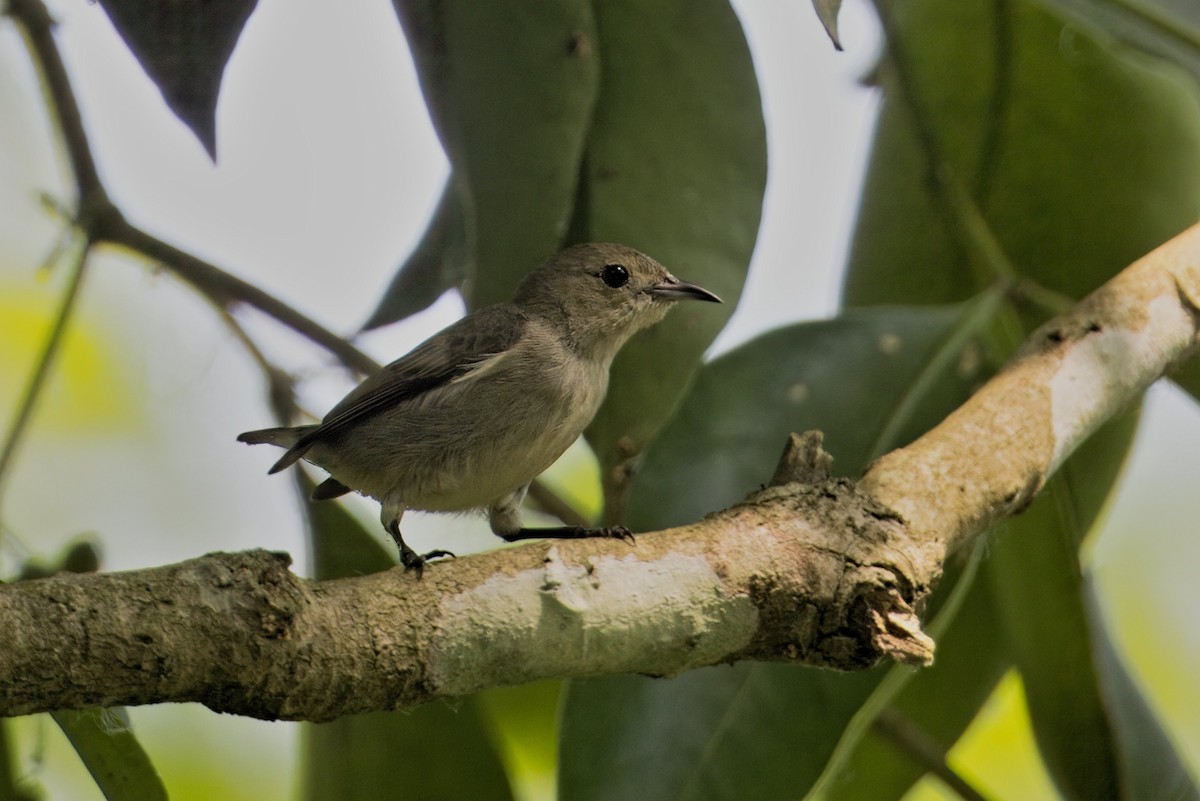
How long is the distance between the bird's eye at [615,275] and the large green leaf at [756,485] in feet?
1.22

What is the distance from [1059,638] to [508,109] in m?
1.91

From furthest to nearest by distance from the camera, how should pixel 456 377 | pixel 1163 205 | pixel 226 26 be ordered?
pixel 1163 205, pixel 456 377, pixel 226 26

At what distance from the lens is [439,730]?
9.97ft

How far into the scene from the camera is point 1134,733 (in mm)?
3258

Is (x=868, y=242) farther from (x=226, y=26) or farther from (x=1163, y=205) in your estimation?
(x=226, y=26)

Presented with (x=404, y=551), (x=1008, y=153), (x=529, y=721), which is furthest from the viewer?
(x=529, y=721)

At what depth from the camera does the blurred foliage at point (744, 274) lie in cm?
271

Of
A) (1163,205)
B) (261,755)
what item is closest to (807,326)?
(1163,205)

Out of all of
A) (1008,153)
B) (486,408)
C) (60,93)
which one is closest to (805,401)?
(486,408)

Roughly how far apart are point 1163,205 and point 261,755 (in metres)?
3.46

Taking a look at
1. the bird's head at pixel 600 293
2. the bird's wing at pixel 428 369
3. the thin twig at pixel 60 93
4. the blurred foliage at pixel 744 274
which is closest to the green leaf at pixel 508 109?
the blurred foliage at pixel 744 274

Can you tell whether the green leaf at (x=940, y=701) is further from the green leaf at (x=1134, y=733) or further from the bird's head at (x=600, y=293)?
the bird's head at (x=600, y=293)

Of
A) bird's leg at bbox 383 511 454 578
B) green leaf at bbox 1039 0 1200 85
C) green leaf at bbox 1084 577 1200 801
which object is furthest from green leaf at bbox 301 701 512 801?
green leaf at bbox 1039 0 1200 85

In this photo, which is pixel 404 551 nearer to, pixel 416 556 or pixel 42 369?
pixel 416 556
